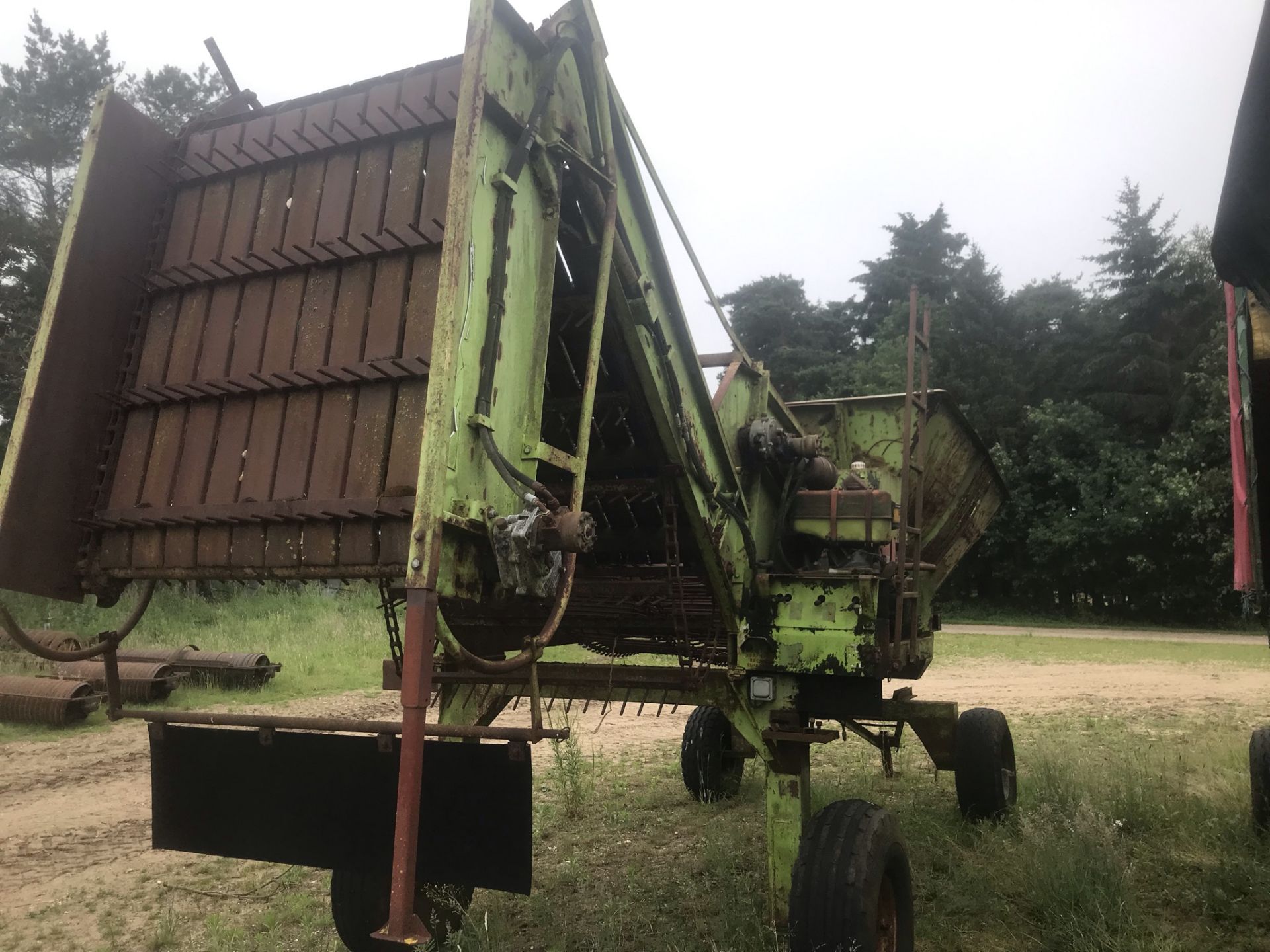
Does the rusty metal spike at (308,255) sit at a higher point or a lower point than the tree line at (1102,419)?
lower

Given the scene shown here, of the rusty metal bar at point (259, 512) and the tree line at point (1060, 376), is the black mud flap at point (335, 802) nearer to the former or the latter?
the rusty metal bar at point (259, 512)

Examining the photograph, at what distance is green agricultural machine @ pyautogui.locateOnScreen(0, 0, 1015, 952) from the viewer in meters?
2.73

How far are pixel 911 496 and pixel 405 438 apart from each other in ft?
12.7

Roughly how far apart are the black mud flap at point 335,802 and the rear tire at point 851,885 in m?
1.23

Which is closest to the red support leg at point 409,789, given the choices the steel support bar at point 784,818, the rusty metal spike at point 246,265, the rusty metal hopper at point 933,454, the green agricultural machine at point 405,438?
the green agricultural machine at point 405,438

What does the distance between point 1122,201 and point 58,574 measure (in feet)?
139

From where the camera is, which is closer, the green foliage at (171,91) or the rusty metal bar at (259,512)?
the rusty metal bar at (259,512)

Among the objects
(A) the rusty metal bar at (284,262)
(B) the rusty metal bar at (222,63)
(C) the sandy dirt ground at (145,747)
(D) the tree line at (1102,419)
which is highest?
(D) the tree line at (1102,419)

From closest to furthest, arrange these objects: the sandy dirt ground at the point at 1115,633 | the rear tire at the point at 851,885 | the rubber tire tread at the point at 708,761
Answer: the rear tire at the point at 851,885 → the rubber tire tread at the point at 708,761 → the sandy dirt ground at the point at 1115,633

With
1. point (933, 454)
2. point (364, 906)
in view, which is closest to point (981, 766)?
point (933, 454)

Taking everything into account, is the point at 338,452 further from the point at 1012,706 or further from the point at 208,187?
the point at 1012,706

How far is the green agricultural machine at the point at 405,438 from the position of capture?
2.73 metres

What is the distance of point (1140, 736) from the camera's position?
377 inches

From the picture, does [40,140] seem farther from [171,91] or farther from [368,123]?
[368,123]
